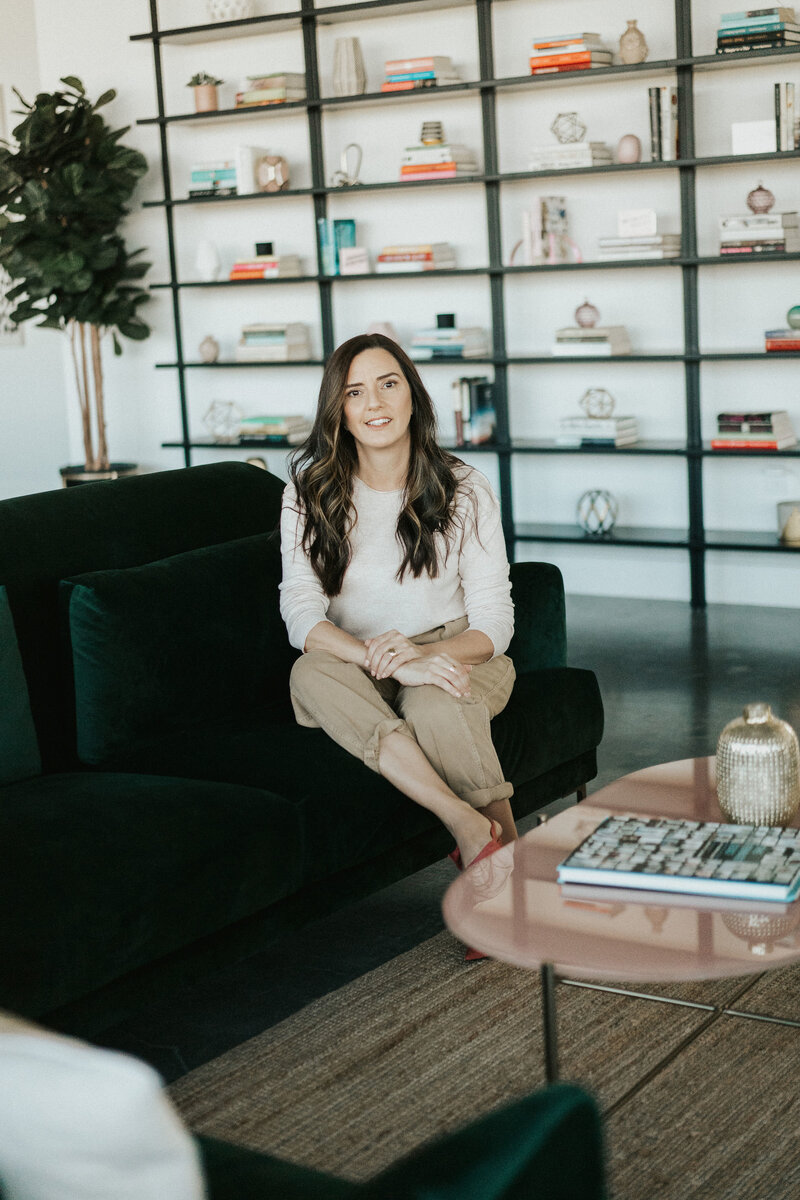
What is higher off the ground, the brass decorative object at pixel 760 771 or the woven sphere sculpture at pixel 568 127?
the woven sphere sculpture at pixel 568 127

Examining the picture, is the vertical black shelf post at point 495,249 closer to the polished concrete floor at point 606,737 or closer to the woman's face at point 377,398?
the polished concrete floor at point 606,737

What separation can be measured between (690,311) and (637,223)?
0.38 meters

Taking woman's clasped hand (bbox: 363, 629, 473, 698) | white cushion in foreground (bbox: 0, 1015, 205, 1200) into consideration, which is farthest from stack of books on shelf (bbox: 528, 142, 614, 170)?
white cushion in foreground (bbox: 0, 1015, 205, 1200)

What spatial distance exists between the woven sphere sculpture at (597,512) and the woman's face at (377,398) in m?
2.79

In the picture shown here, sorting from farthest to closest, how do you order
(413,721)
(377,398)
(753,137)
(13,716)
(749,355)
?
1. (749,355)
2. (753,137)
3. (377,398)
4. (413,721)
5. (13,716)

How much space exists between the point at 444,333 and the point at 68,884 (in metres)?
4.09

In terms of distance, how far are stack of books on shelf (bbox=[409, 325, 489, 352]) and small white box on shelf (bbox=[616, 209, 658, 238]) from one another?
2.45ft

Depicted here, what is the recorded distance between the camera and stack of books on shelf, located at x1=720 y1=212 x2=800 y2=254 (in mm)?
4945

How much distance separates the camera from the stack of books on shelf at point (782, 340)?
501 cm

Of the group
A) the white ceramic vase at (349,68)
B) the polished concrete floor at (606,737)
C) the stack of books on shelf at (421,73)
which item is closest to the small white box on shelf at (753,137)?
the stack of books on shelf at (421,73)

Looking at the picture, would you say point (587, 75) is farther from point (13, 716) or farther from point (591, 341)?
point (13, 716)

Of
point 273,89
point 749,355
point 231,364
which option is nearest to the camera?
point 749,355

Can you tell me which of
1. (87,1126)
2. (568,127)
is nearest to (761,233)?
(568,127)

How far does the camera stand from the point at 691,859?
6.02 feet
